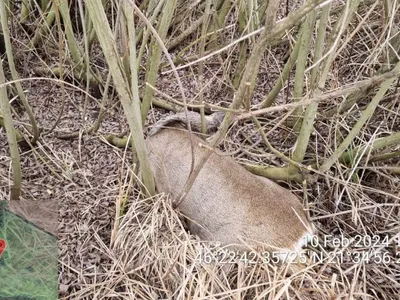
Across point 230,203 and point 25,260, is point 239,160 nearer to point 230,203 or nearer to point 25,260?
point 230,203

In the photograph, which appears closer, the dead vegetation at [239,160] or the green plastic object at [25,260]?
the green plastic object at [25,260]

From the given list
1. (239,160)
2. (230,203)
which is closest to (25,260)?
(230,203)

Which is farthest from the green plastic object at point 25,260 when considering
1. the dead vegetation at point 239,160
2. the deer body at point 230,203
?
the deer body at point 230,203

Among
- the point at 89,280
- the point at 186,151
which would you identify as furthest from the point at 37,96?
the point at 89,280

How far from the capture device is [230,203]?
1.52 m

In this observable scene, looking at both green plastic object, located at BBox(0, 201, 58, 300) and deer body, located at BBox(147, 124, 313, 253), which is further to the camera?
deer body, located at BBox(147, 124, 313, 253)

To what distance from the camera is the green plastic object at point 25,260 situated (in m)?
1.28

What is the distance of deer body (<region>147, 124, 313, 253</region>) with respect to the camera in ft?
4.77

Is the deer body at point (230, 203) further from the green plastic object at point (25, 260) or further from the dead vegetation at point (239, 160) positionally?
the green plastic object at point (25, 260)

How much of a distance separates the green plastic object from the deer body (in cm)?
45

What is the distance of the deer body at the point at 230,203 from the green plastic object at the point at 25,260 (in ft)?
1.48

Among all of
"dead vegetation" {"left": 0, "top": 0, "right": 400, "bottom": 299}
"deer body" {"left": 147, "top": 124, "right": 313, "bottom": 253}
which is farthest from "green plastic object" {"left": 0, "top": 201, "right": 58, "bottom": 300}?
"deer body" {"left": 147, "top": 124, "right": 313, "bottom": 253}

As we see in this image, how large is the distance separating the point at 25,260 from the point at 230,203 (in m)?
0.62

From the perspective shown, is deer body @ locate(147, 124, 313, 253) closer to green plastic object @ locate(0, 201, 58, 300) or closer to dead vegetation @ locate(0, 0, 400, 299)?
dead vegetation @ locate(0, 0, 400, 299)
